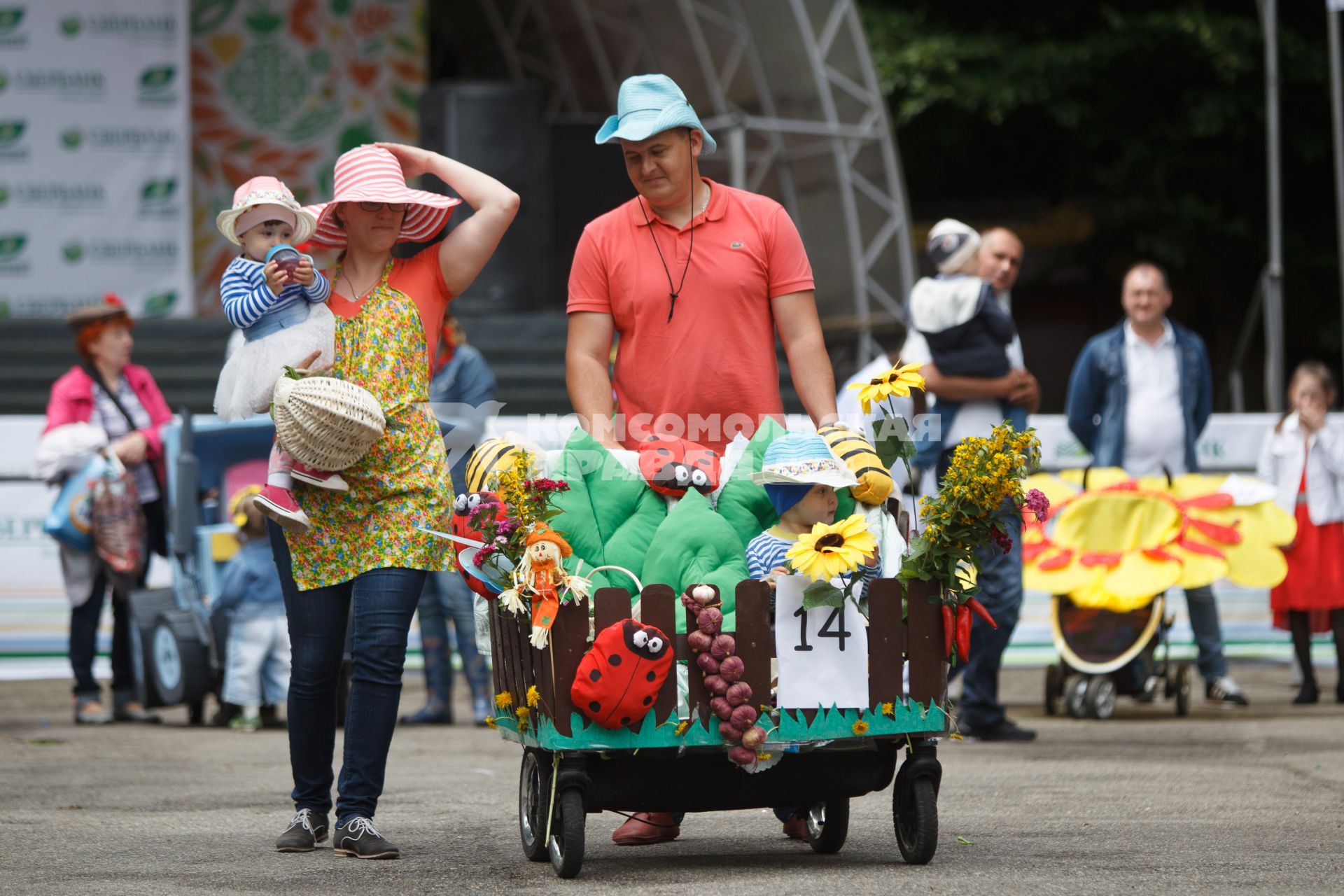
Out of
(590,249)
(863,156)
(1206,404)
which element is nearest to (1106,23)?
(863,156)

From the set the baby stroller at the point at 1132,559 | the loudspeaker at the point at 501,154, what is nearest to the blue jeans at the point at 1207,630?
the baby stroller at the point at 1132,559

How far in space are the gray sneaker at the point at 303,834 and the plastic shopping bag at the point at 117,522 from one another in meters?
4.39

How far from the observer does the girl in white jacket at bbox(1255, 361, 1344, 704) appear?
34.1 ft

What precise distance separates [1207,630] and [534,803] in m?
5.46

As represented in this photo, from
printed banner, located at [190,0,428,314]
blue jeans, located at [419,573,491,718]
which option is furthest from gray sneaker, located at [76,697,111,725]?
printed banner, located at [190,0,428,314]

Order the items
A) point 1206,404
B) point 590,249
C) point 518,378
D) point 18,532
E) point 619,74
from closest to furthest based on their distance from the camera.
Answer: point 590,249
point 1206,404
point 18,532
point 518,378
point 619,74

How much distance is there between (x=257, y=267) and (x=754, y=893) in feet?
6.76

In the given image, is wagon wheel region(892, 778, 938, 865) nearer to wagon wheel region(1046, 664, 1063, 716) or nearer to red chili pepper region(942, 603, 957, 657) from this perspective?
red chili pepper region(942, 603, 957, 657)

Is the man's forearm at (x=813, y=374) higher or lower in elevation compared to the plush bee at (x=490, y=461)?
higher

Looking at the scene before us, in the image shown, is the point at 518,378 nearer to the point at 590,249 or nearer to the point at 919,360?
the point at 919,360

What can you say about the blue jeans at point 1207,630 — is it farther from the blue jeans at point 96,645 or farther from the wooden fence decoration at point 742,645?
the blue jeans at point 96,645

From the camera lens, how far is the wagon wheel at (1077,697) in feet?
31.0

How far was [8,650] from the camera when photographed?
38.9 feet

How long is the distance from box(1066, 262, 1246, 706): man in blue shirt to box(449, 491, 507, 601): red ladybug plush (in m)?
5.01
